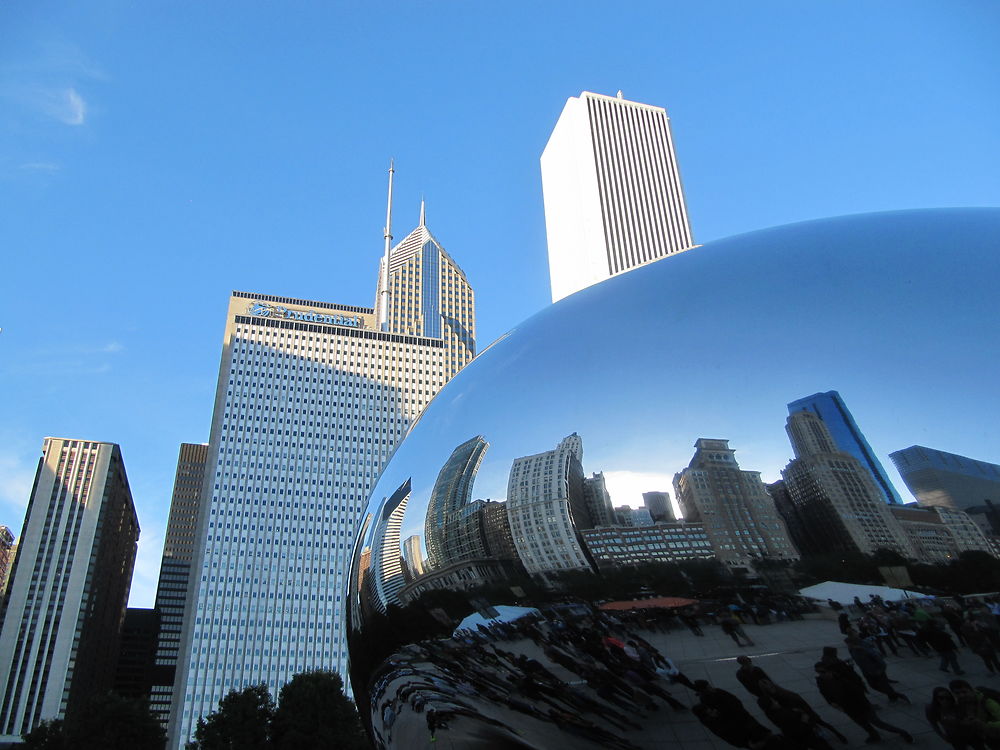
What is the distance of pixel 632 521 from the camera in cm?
226

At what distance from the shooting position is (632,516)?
227 cm

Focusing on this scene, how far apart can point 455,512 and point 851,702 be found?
4.37 ft

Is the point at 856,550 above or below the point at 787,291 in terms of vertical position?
below

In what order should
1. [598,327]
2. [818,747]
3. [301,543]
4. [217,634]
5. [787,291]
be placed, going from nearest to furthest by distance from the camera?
[818,747] → [787,291] → [598,327] → [217,634] → [301,543]

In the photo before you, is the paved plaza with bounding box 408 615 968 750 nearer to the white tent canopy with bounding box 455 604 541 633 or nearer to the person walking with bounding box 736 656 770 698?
the person walking with bounding box 736 656 770 698

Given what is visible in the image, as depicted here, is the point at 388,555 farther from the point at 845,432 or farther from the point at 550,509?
the point at 845,432

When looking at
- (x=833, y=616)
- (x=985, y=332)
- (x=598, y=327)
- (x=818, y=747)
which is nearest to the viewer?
(x=818, y=747)

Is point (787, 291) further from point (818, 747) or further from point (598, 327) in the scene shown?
point (818, 747)

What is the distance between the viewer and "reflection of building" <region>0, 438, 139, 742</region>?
89.7 meters

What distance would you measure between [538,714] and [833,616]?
34.9 inches

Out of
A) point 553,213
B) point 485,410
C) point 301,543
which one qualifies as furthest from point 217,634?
point 485,410

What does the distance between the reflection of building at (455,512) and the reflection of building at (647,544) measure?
43 centimetres

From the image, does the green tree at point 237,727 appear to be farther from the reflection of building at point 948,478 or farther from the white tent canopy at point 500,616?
the reflection of building at point 948,478

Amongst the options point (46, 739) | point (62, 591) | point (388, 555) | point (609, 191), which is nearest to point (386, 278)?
point (609, 191)
